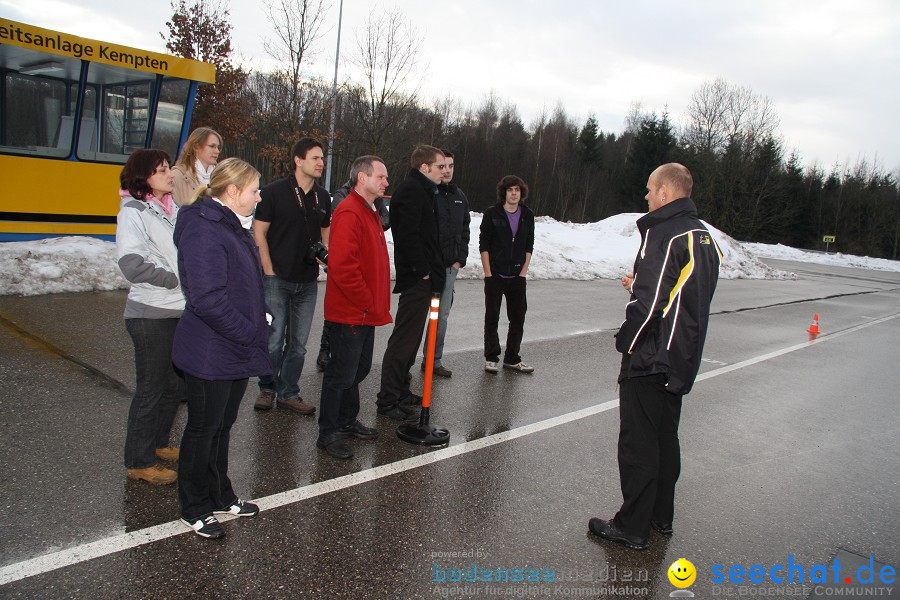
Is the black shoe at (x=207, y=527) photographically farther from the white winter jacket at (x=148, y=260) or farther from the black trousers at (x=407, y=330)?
the black trousers at (x=407, y=330)

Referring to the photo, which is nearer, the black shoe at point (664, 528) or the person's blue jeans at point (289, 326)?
the black shoe at point (664, 528)

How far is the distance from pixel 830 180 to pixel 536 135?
33.4m

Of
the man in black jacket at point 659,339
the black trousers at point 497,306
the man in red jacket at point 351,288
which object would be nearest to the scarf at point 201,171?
the man in red jacket at point 351,288

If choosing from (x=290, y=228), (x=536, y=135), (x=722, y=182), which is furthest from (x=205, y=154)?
(x=536, y=135)

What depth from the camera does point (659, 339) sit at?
3.44 metres

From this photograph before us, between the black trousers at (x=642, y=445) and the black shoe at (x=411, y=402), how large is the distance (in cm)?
233

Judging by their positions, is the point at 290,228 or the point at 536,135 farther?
the point at 536,135

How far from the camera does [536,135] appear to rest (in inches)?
3059

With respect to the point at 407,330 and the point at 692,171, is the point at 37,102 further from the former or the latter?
the point at 692,171

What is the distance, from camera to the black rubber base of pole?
4.78 meters

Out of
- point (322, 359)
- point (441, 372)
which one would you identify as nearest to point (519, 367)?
point (441, 372)

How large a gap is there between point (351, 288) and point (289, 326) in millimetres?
1244

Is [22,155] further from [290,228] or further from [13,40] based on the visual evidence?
[290,228]

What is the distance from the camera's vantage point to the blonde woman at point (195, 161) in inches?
175
